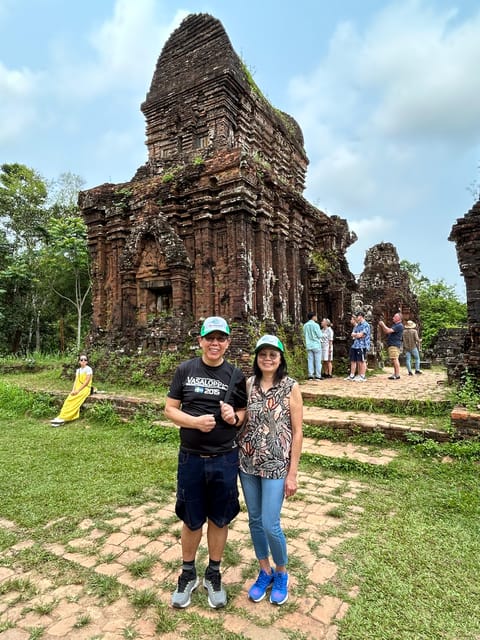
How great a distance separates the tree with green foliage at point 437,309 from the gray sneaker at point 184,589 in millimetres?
27278

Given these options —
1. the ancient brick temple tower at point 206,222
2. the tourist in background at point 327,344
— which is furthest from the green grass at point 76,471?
the tourist in background at point 327,344

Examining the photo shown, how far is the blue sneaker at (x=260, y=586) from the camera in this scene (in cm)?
258

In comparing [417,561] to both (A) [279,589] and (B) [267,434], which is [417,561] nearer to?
(A) [279,589]

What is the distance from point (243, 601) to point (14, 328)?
85.7 feet

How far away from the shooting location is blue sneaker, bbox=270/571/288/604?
2.55m

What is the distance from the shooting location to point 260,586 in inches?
104

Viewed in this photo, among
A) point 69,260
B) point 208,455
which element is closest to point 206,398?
point 208,455

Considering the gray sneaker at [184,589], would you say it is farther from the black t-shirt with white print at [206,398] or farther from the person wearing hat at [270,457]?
the black t-shirt with white print at [206,398]

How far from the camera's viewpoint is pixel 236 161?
1056 cm

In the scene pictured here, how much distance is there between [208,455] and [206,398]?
1.21ft

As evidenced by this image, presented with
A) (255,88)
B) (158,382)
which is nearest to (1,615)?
(158,382)

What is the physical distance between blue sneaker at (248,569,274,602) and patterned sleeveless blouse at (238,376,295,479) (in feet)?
2.32

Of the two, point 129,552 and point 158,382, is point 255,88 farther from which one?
point 129,552

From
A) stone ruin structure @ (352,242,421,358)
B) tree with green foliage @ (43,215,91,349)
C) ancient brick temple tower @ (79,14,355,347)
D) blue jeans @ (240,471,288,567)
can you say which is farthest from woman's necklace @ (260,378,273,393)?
tree with green foliage @ (43,215,91,349)
